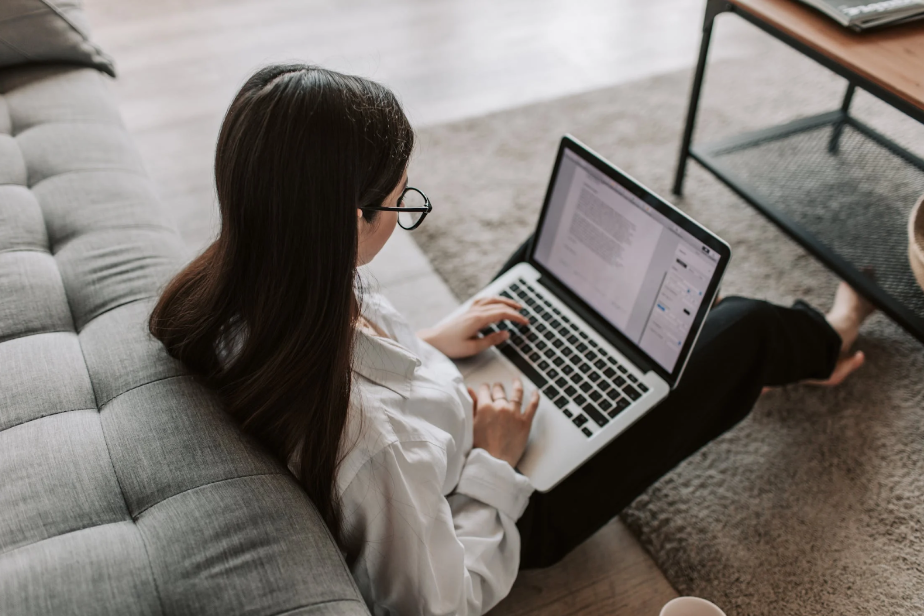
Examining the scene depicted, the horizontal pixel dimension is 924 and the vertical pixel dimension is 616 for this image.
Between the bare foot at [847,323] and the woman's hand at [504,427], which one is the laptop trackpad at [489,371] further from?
the bare foot at [847,323]

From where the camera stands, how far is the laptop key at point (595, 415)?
1.12 metres

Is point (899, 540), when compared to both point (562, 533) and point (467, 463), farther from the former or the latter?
point (467, 463)

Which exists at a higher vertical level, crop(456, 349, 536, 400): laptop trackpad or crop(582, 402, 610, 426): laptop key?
crop(582, 402, 610, 426): laptop key

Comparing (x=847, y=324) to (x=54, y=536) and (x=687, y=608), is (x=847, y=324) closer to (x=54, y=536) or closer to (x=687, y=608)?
(x=687, y=608)

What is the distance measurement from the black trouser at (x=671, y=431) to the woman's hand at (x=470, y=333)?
250 mm

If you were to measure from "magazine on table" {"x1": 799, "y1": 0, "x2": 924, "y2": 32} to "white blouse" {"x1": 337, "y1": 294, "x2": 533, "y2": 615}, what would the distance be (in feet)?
3.68

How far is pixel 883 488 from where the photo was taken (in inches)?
54.1

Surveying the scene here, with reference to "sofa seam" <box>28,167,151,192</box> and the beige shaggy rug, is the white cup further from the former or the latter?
"sofa seam" <box>28,167,151,192</box>

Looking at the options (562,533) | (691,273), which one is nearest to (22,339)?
(562,533)

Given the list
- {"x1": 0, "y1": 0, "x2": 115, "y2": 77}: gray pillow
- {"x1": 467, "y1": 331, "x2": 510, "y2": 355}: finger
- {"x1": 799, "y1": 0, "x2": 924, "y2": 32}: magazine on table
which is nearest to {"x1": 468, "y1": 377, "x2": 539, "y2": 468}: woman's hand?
{"x1": 467, "y1": 331, "x2": 510, "y2": 355}: finger

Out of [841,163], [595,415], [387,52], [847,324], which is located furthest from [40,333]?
[387,52]

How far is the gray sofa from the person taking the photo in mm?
687

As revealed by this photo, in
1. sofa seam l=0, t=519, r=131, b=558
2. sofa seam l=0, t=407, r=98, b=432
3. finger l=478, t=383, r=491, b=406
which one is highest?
sofa seam l=0, t=519, r=131, b=558

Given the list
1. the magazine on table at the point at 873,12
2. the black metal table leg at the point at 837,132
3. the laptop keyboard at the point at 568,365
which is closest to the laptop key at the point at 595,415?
the laptop keyboard at the point at 568,365
